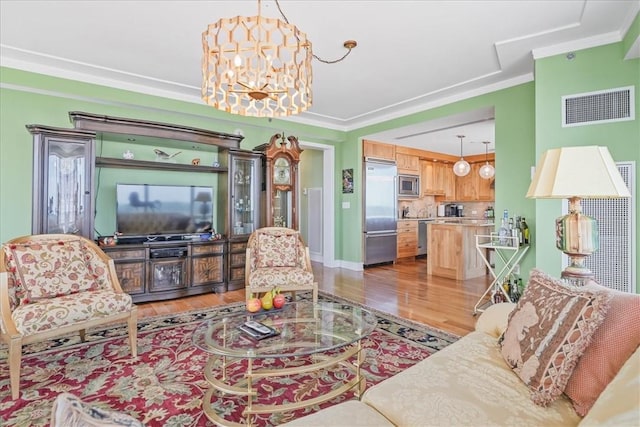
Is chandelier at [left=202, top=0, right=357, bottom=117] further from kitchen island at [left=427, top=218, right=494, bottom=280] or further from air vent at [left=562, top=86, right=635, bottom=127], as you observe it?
kitchen island at [left=427, top=218, right=494, bottom=280]

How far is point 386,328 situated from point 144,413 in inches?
79.6

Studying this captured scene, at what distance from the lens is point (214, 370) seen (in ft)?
7.43

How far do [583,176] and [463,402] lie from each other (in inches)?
57.5

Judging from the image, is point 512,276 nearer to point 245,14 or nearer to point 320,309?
point 320,309

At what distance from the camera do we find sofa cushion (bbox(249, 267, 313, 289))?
3275 millimetres

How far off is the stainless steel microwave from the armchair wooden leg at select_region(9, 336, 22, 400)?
6.52 metres

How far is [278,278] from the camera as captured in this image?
331 centimetres

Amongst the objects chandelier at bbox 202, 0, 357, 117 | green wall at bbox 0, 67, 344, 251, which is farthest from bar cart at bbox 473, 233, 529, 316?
green wall at bbox 0, 67, 344, 251

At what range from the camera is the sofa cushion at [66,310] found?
207cm

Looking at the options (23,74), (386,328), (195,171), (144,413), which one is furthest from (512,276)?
(23,74)

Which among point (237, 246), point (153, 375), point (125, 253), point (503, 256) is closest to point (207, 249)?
point (237, 246)

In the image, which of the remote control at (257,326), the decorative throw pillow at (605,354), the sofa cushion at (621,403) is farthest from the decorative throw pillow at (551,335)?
the remote control at (257,326)

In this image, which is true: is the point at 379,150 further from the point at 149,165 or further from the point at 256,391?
the point at 256,391

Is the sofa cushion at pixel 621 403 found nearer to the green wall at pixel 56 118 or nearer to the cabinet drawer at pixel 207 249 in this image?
the cabinet drawer at pixel 207 249
